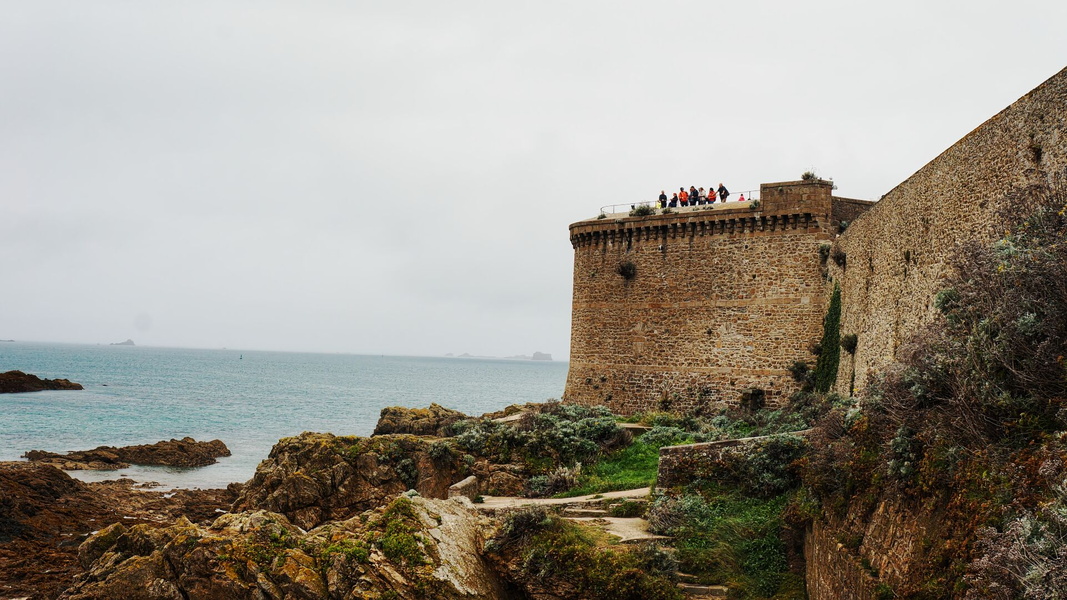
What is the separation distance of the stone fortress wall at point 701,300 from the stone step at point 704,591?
1242 centimetres

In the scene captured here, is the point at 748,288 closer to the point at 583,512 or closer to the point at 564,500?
the point at 564,500

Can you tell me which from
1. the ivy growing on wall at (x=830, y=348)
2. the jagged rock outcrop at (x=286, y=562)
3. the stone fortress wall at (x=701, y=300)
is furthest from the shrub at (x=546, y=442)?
the jagged rock outcrop at (x=286, y=562)

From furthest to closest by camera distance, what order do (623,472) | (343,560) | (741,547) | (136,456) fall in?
(136,456)
(623,472)
(741,547)
(343,560)

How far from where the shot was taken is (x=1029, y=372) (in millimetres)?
6777

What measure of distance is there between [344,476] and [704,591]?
11.3 meters

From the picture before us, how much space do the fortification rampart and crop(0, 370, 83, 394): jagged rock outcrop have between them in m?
79.1

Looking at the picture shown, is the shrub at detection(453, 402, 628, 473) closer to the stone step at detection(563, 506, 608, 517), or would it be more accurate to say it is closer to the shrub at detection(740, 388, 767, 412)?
the stone step at detection(563, 506, 608, 517)

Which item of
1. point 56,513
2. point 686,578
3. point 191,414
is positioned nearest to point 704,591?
point 686,578

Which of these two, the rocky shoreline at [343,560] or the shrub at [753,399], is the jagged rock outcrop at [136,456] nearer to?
the rocky shoreline at [343,560]

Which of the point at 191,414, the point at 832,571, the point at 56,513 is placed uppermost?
the point at 832,571

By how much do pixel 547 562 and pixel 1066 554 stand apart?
8.99 metres

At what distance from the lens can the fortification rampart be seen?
34.3ft

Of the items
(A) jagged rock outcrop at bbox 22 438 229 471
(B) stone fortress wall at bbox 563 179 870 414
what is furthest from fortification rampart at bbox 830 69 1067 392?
(A) jagged rock outcrop at bbox 22 438 229 471

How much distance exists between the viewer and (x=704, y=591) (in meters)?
12.4
